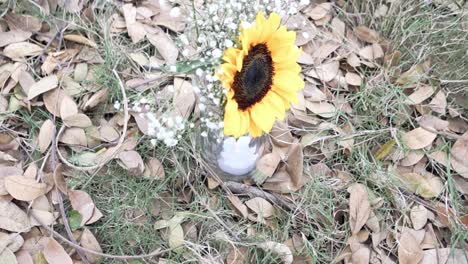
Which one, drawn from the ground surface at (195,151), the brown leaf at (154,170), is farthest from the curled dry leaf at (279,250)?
the brown leaf at (154,170)

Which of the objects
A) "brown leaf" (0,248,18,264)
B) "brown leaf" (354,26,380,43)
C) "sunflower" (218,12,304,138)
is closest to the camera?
"sunflower" (218,12,304,138)

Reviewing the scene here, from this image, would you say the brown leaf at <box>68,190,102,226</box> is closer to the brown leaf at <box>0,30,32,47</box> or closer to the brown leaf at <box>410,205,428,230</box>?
the brown leaf at <box>0,30,32,47</box>

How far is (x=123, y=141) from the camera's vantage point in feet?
4.09

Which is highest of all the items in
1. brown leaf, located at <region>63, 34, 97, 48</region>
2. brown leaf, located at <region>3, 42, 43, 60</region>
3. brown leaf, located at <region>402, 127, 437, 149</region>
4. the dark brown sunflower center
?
the dark brown sunflower center

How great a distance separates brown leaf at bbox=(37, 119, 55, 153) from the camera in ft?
4.01

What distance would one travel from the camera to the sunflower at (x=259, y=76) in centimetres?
89

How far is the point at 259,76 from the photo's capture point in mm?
968

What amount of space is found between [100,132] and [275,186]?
1.23ft

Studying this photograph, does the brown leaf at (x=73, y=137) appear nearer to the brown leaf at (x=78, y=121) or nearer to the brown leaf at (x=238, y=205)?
the brown leaf at (x=78, y=121)

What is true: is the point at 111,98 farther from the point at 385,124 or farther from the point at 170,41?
the point at 385,124

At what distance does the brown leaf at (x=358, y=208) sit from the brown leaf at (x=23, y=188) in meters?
0.60

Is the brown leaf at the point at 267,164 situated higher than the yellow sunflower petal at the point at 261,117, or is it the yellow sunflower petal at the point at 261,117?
the yellow sunflower petal at the point at 261,117

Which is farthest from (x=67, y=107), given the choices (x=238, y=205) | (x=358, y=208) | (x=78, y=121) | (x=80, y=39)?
(x=358, y=208)

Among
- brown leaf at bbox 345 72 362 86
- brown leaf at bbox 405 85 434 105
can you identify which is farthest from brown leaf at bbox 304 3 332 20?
brown leaf at bbox 405 85 434 105
